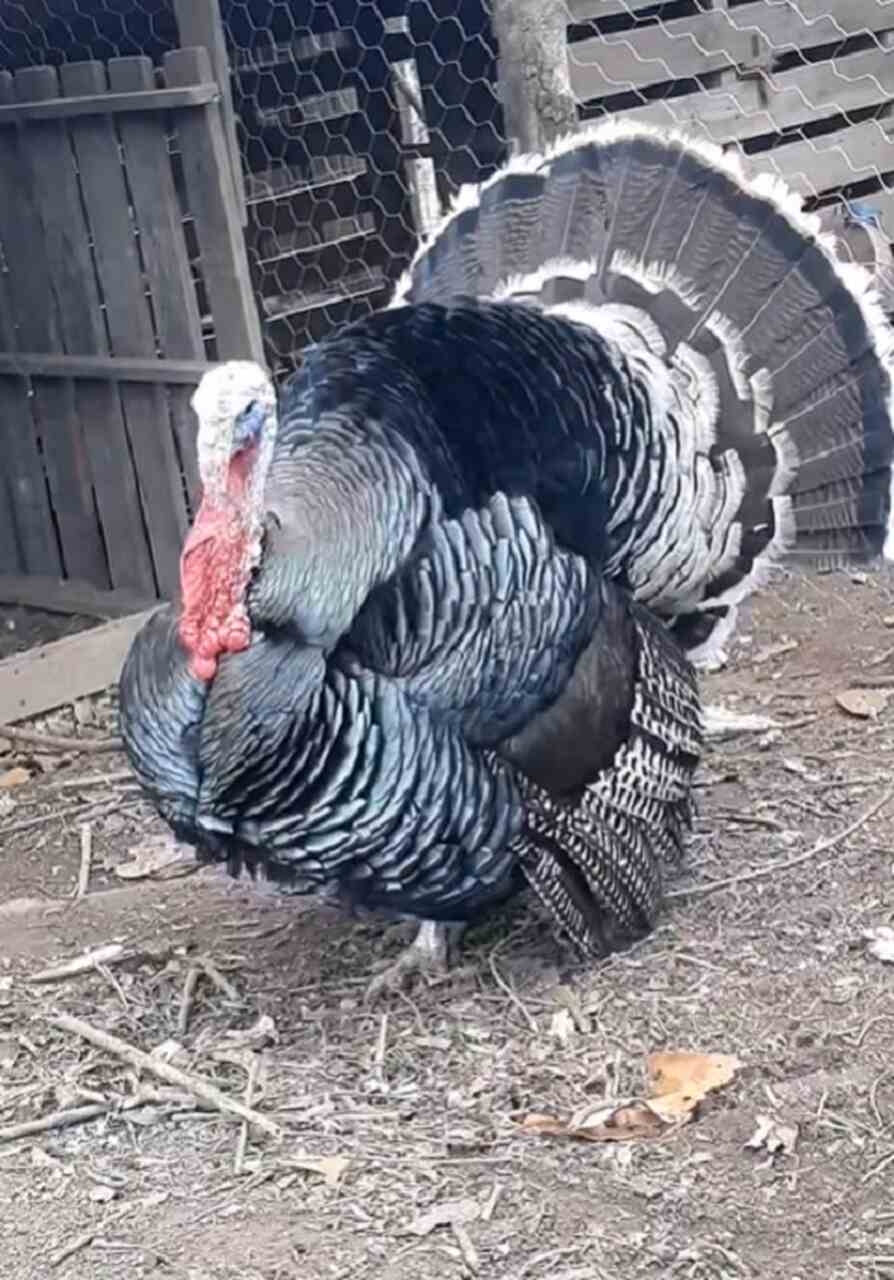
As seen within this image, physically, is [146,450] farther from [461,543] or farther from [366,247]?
[461,543]

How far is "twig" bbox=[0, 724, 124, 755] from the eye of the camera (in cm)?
510

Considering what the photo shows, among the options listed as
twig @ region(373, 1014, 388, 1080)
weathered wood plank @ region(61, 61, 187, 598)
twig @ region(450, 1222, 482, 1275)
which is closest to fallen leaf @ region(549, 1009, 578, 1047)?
twig @ region(373, 1014, 388, 1080)

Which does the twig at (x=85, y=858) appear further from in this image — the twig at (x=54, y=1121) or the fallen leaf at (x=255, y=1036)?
the twig at (x=54, y=1121)

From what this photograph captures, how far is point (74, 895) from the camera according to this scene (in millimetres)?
4301

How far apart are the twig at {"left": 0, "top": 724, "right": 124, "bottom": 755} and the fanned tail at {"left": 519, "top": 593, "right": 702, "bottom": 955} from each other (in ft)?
6.01

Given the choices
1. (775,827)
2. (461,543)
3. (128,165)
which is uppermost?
(128,165)

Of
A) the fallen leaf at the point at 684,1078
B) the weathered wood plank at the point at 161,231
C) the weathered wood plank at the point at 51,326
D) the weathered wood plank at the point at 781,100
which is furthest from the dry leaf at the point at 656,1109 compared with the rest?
the weathered wood plank at the point at 781,100

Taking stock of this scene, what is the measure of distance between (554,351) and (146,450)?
226 centimetres

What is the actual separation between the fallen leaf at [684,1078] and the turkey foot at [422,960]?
22.7 inches

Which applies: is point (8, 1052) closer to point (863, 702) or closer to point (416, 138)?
point (863, 702)

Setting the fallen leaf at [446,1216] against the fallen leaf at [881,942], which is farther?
the fallen leaf at [881,942]

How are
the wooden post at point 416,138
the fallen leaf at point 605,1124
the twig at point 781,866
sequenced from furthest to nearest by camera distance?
the wooden post at point 416,138, the twig at point 781,866, the fallen leaf at point 605,1124

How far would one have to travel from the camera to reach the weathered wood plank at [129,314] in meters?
5.38

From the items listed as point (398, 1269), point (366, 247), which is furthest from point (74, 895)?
point (366, 247)
